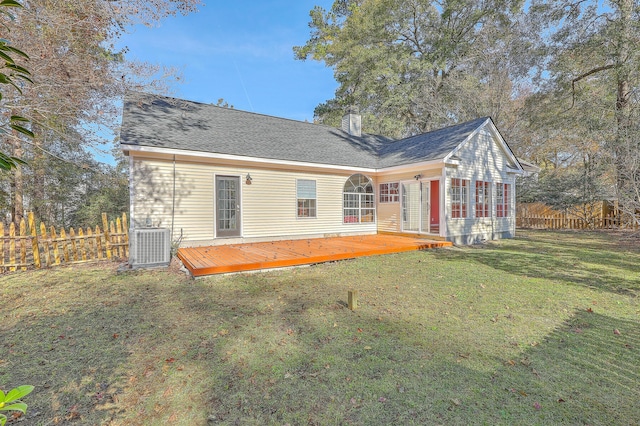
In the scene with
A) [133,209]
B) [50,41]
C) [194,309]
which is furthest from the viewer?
[133,209]

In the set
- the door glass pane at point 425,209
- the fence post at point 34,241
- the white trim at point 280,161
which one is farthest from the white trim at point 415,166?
the fence post at point 34,241

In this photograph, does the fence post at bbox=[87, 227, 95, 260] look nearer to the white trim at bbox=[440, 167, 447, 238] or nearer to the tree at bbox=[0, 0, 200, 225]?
the tree at bbox=[0, 0, 200, 225]

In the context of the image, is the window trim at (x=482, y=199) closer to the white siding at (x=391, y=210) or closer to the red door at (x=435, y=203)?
the red door at (x=435, y=203)

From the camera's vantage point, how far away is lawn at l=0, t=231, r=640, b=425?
2.51 meters

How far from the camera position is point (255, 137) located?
10930 millimetres

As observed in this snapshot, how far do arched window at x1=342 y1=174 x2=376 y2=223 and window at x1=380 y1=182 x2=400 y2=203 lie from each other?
0.42 meters

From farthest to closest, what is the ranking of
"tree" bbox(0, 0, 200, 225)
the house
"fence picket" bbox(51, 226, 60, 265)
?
the house, "fence picket" bbox(51, 226, 60, 265), "tree" bbox(0, 0, 200, 225)

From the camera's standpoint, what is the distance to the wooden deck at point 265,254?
6.38 metres

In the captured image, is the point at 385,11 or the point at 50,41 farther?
the point at 385,11

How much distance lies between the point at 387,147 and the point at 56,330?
13.5 metres

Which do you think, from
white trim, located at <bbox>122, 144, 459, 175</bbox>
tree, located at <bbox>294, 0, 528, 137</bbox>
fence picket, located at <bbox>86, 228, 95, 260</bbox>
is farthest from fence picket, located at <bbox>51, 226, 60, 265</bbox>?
tree, located at <bbox>294, 0, 528, 137</bbox>

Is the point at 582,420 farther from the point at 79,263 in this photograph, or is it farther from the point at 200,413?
the point at 79,263

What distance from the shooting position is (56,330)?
3.93 meters

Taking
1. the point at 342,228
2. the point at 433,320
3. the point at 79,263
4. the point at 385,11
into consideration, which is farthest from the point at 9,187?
the point at 385,11
